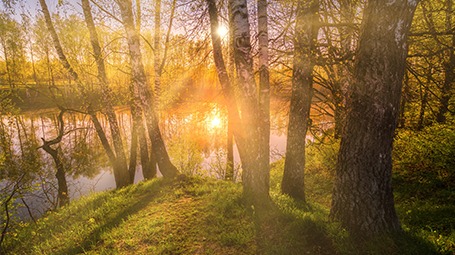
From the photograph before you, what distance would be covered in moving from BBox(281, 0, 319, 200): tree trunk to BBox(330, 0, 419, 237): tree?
1.77 m

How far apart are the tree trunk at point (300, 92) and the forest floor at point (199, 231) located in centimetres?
64

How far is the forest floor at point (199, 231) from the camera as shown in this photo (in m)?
3.26

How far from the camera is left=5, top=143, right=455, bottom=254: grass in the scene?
10.7ft

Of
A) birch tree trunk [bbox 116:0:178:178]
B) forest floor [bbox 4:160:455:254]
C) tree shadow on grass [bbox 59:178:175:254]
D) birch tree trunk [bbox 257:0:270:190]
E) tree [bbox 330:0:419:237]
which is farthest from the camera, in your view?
birch tree trunk [bbox 116:0:178:178]

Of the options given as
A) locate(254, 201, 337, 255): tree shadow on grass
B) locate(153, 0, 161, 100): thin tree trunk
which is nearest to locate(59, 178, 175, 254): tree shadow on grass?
locate(254, 201, 337, 255): tree shadow on grass

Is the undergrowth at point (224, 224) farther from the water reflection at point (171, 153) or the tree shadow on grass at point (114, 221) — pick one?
the water reflection at point (171, 153)

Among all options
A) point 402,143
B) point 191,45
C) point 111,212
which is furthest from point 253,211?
point 402,143

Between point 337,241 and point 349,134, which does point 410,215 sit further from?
point 349,134

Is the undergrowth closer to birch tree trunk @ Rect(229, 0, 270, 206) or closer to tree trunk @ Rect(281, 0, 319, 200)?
birch tree trunk @ Rect(229, 0, 270, 206)

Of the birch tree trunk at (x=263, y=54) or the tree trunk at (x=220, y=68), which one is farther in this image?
the birch tree trunk at (x=263, y=54)

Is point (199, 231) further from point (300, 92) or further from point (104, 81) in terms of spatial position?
point (104, 81)

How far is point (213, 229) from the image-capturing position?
13.2ft

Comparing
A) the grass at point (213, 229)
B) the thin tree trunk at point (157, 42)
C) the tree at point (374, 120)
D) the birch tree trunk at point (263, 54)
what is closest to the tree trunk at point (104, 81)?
the thin tree trunk at point (157, 42)

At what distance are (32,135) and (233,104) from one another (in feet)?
83.5
